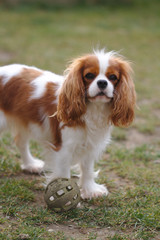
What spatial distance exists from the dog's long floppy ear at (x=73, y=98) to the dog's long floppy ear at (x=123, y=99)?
1.03 ft

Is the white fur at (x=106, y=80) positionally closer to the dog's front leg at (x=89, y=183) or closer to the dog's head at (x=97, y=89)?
the dog's head at (x=97, y=89)

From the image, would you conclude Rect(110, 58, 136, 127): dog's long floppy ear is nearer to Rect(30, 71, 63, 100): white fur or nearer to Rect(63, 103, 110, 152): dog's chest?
Rect(63, 103, 110, 152): dog's chest

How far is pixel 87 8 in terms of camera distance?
17.7 meters

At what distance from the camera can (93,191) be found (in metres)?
3.97

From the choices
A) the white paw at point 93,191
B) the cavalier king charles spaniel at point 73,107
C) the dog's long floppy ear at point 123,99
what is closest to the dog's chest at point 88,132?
the cavalier king charles spaniel at point 73,107

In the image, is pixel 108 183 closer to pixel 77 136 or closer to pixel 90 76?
pixel 77 136

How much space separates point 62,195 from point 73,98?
3.06 ft

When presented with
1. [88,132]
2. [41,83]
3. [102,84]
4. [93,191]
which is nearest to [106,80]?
[102,84]

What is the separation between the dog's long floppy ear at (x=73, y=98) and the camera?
3422 millimetres

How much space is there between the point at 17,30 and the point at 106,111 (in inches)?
395

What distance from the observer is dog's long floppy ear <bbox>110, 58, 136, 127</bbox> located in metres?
3.46

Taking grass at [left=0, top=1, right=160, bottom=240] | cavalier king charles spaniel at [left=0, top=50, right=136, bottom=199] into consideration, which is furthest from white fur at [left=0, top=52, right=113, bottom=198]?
grass at [left=0, top=1, right=160, bottom=240]

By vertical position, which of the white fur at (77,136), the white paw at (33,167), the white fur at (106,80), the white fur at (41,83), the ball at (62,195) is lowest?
the white paw at (33,167)

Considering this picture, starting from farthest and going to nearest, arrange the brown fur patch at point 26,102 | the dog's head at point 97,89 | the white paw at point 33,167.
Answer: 1. the white paw at point 33,167
2. the brown fur patch at point 26,102
3. the dog's head at point 97,89
